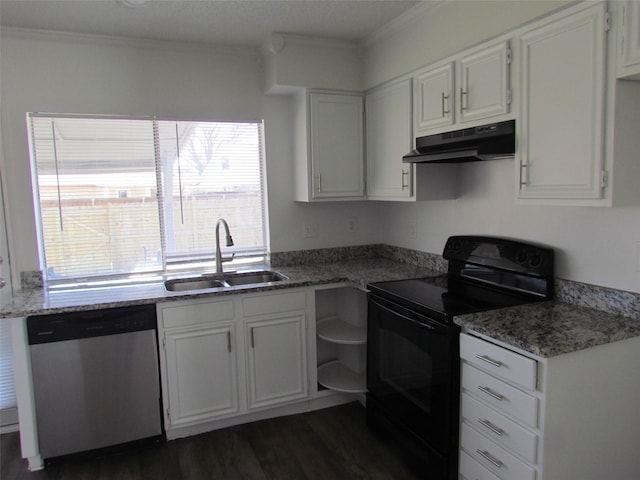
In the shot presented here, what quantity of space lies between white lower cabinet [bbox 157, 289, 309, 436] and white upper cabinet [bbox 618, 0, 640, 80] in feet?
6.36

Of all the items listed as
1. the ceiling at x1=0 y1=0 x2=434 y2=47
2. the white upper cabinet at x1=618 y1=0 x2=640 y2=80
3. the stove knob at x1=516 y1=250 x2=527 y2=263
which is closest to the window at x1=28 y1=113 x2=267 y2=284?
the ceiling at x1=0 y1=0 x2=434 y2=47

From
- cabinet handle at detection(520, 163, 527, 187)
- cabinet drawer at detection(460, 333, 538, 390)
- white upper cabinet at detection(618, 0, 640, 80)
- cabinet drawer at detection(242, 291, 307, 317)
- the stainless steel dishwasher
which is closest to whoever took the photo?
white upper cabinet at detection(618, 0, 640, 80)

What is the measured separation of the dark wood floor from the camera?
234 cm

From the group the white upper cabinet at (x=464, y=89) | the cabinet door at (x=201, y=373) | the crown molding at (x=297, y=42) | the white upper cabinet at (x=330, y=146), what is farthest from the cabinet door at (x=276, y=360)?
the crown molding at (x=297, y=42)

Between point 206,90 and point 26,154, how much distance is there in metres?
1.17

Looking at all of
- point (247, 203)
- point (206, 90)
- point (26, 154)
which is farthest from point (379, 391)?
point (26, 154)

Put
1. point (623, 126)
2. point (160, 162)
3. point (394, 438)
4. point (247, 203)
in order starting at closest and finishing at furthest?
point (623, 126), point (394, 438), point (160, 162), point (247, 203)

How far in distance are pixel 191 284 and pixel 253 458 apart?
1163mm

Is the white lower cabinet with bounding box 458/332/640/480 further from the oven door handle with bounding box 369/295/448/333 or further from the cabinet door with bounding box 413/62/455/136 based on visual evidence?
the cabinet door with bounding box 413/62/455/136

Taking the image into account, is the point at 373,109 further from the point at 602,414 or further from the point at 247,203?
the point at 602,414

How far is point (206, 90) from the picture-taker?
308cm

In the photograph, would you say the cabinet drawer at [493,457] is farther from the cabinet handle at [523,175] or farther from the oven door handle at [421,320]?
the cabinet handle at [523,175]

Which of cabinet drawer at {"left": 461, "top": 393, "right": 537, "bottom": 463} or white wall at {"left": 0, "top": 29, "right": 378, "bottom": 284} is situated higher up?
white wall at {"left": 0, "top": 29, "right": 378, "bottom": 284}

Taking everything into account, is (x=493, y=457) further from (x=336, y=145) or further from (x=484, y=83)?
(x=336, y=145)
